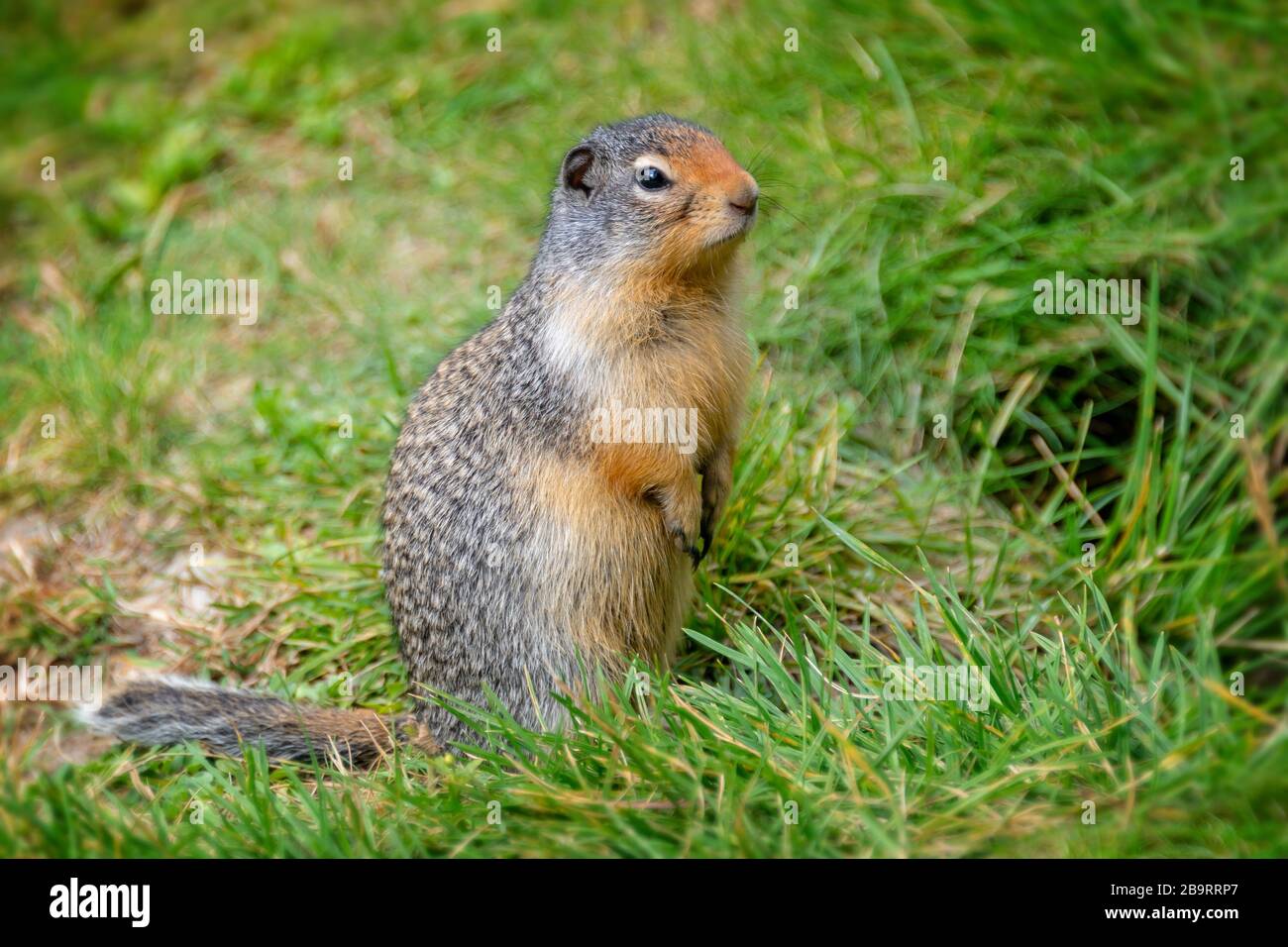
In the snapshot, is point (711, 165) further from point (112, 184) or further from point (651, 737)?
point (112, 184)

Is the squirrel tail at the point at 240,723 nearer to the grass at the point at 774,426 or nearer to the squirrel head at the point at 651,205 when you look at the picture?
the grass at the point at 774,426

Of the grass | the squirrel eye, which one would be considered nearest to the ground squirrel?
the squirrel eye

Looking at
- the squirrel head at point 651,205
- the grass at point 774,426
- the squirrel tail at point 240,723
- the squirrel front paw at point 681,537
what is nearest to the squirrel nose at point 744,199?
the squirrel head at point 651,205

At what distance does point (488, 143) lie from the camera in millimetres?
6949

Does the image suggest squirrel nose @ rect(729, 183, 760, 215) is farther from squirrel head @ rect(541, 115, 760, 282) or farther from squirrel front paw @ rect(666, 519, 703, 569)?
squirrel front paw @ rect(666, 519, 703, 569)

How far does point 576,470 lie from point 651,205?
0.89 meters

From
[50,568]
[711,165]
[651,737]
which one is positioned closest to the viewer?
[651,737]

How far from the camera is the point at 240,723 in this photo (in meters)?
4.32

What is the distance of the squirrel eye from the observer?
4.15 metres

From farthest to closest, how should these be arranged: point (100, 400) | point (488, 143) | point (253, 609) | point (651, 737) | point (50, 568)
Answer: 1. point (488, 143)
2. point (100, 400)
3. point (50, 568)
4. point (253, 609)
5. point (651, 737)

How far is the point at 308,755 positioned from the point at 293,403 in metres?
2.08

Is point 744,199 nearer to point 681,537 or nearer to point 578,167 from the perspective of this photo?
point 578,167

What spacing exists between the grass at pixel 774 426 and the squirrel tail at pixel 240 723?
159 mm

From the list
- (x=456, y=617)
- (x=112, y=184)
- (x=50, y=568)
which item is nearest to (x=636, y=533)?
(x=456, y=617)
